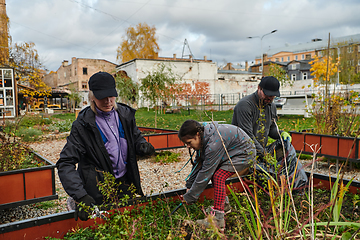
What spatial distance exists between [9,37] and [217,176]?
1389 centimetres

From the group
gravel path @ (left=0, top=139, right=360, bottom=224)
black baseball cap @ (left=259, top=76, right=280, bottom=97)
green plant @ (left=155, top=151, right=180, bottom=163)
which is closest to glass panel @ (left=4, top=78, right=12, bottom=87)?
gravel path @ (left=0, top=139, right=360, bottom=224)

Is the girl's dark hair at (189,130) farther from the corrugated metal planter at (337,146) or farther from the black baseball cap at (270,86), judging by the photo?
the corrugated metal planter at (337,146)

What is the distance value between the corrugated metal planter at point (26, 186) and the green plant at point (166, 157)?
10.9ft

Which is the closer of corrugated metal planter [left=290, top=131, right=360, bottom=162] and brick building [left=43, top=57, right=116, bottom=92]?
corrugated metal planter [left=290, top=131, right=360, bottom=162]

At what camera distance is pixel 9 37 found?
1263cm

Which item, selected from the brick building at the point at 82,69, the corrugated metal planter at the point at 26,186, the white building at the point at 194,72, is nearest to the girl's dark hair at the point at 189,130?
the corrugated metal planter at the point at 26,186

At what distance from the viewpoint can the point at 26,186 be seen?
115 inches

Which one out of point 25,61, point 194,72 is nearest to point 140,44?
point 194,72

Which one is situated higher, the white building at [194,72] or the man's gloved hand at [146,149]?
the white building at [194,72]

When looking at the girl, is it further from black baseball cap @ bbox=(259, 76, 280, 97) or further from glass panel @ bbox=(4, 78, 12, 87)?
glass panel @ bbox=(4, 78, 12, 87)

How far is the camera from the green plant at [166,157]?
6229 millimetres

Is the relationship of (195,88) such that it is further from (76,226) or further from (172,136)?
(76,226)

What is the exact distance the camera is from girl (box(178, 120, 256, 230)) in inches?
89.2

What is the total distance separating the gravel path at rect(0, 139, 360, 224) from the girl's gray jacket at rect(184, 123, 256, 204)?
0.27 meters
